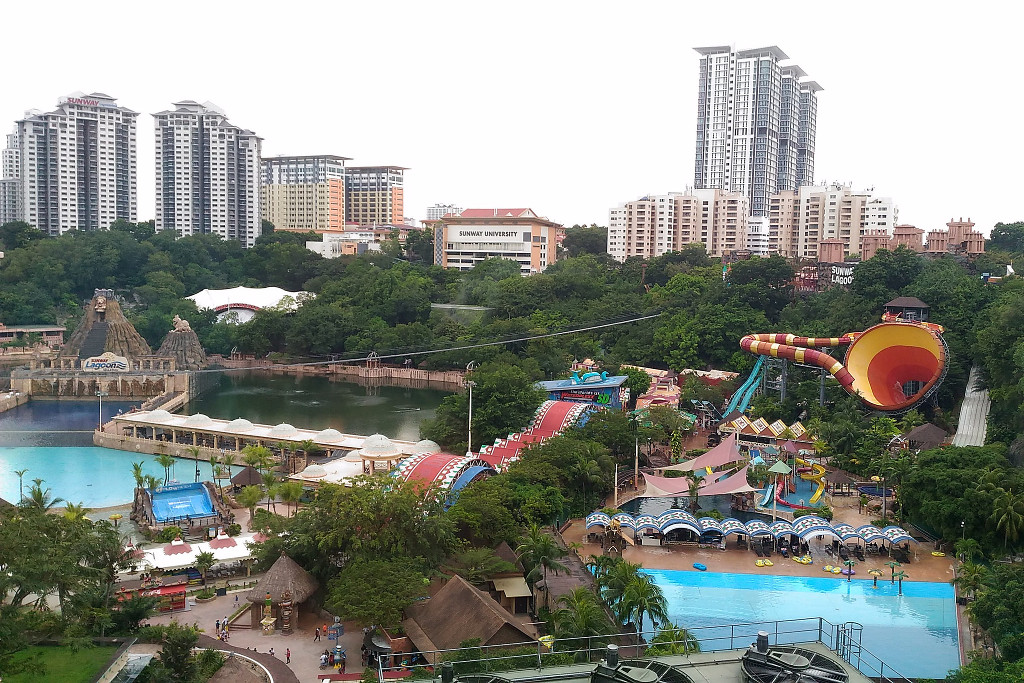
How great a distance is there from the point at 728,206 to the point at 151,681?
5158 centimetres

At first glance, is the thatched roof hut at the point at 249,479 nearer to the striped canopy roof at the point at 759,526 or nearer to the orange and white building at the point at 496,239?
the striped canopy roof at the point at 759,526

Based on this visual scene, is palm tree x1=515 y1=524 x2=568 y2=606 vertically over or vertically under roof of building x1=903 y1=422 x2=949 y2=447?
under

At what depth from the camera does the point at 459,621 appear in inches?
466

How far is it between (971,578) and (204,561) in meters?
11.7

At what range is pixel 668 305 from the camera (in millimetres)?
39125

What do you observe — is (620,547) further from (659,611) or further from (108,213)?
(108,213)

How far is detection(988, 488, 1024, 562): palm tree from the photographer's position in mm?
15383

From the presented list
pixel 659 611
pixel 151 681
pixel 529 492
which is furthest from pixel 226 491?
pixel 659 611

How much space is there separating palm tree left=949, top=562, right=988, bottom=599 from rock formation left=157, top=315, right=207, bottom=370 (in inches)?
1254

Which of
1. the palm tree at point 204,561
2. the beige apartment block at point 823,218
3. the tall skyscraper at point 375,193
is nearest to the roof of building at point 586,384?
the palm tree at point 204,561

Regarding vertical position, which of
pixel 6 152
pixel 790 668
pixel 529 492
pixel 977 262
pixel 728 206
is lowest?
pixel 529 492

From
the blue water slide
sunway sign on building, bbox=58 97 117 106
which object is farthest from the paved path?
sunway sign on building, bbox=58 97 117 106

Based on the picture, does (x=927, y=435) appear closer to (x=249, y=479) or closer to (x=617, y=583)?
(x=617, y=583)

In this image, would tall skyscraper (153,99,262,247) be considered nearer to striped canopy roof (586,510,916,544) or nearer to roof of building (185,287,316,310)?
roof of building (185,287,316,310)
